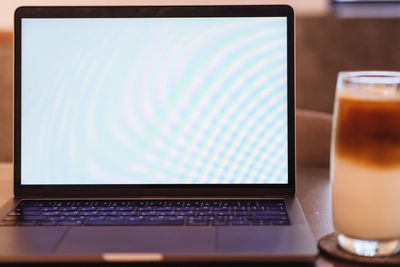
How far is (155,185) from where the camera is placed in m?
0.79

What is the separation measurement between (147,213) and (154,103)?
0.17 meters

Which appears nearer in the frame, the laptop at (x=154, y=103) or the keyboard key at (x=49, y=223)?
the keyboard key at (x=49, y=223)

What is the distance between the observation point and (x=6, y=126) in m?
1.88

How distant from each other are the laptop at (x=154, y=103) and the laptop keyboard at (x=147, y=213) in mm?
26

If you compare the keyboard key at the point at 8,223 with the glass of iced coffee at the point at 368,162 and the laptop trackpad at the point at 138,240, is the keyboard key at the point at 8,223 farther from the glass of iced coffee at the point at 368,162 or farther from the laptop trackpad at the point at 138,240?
the glass of iced coffee at the point at 368,162

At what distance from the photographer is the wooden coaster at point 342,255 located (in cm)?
56

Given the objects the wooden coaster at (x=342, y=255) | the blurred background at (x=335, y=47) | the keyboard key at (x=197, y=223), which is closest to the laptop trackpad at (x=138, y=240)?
the keyboard key at (x=197, y=223)

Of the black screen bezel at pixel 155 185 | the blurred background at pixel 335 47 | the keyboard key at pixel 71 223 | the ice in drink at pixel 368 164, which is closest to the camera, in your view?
the ice in drink at pixel 368 164

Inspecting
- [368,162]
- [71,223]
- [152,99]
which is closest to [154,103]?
[152,99]

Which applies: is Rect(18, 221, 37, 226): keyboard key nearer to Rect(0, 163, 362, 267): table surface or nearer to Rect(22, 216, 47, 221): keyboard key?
Rect(22, 216, 47, 221): keyboard key

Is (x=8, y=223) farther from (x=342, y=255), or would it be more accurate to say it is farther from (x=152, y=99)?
(x=342, y=255)

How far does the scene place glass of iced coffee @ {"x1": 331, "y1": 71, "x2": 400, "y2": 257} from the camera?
56cm

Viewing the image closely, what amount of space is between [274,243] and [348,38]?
1.73 m

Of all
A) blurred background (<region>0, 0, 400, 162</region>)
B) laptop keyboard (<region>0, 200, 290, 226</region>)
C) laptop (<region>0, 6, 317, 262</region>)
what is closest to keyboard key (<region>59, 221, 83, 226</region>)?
laptop keyboard (<region>0, 200, 290, 226</region>)
